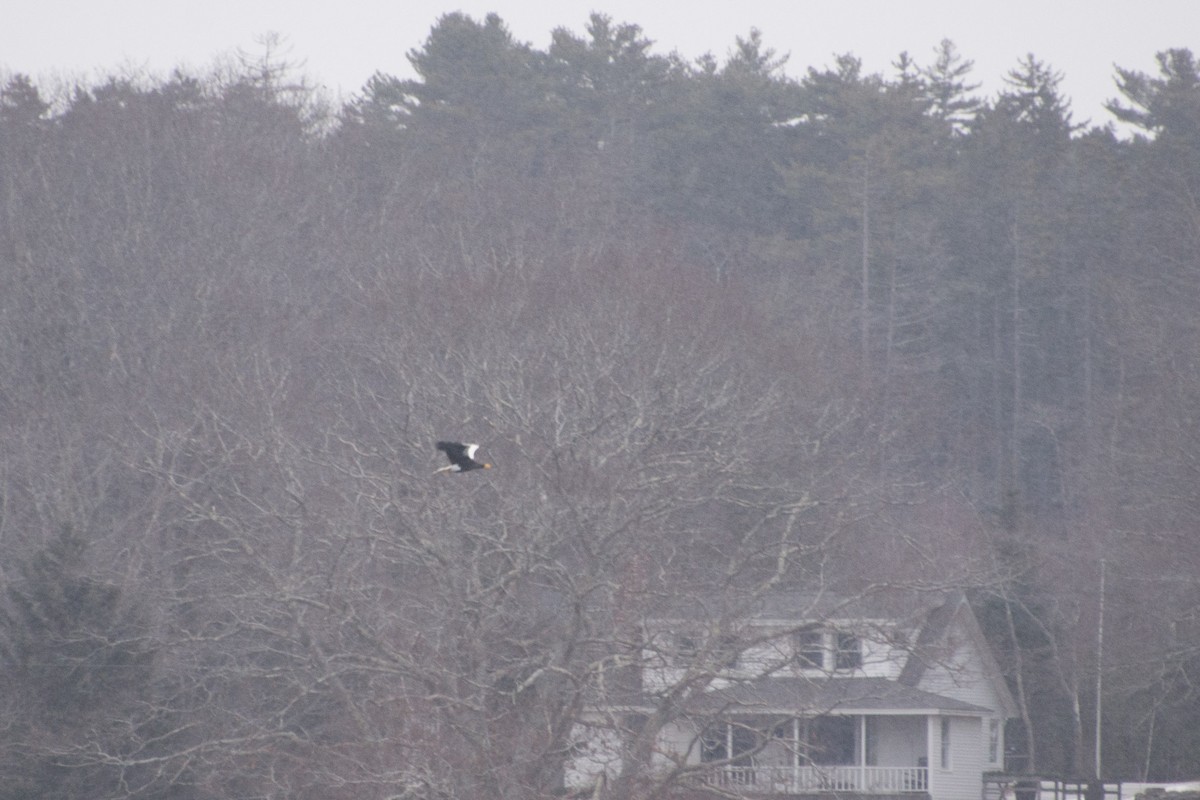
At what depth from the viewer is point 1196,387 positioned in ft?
98.1

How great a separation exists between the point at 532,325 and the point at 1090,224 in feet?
77.7

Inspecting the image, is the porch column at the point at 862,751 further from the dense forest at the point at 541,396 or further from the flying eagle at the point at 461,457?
the flying eagle at the point at 461,457

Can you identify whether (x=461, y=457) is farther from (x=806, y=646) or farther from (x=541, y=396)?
(x=541, y=396)

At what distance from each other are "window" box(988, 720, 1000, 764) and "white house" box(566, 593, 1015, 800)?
36 millimetres

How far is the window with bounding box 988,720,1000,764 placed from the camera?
3050cm

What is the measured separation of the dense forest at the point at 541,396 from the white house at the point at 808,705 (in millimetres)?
559

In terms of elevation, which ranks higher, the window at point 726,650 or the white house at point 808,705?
the window at point 726,650

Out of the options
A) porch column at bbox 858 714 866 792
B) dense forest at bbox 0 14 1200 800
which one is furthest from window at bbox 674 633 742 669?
porch column at bbox 858 714 866 792

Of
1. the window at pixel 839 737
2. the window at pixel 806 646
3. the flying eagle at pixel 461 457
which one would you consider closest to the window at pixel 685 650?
the window at pixel 806 646

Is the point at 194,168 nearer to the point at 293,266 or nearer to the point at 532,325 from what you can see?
the point at 293,266

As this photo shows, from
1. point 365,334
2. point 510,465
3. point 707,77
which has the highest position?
point 707,77

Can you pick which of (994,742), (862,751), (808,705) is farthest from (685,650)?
(994,742)

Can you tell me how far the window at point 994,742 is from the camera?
100ft

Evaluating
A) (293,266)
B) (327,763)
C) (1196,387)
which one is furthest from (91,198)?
(1196,387)
